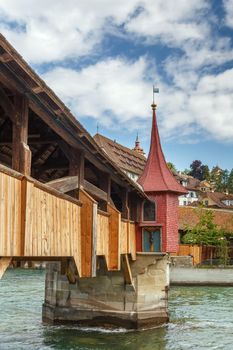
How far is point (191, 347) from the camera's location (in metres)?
12.8

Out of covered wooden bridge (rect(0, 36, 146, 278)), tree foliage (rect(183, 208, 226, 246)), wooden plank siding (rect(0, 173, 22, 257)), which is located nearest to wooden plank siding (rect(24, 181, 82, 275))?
covered wooden bridge (rect(0, 36, 146, 278))

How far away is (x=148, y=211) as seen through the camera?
1969cm

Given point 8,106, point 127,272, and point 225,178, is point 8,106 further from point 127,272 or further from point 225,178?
point 225,178

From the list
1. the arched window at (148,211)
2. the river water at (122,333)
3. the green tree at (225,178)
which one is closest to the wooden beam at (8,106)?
the river water at (122,333)

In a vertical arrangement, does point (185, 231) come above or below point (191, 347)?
above

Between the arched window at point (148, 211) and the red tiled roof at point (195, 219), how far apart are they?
66.9 feet

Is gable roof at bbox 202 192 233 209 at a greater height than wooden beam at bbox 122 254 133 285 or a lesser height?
greater

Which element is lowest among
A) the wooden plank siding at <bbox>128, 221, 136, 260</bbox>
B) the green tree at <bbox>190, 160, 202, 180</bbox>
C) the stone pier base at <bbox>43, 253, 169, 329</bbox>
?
the stone pier base at <bbox>43, 253, 169, 329</bbox>

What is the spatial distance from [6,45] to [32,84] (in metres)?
1.01

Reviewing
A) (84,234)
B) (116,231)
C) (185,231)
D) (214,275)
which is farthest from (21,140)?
(185,231)

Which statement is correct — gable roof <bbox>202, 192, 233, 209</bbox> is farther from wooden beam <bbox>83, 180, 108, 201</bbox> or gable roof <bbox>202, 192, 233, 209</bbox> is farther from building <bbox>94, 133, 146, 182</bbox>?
wooden beam <bbox>83, 180, 108, 201</bbox>

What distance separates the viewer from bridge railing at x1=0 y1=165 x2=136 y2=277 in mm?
6008

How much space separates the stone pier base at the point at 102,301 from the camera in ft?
50.4

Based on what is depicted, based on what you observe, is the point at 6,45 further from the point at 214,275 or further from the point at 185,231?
the point at 185,231
